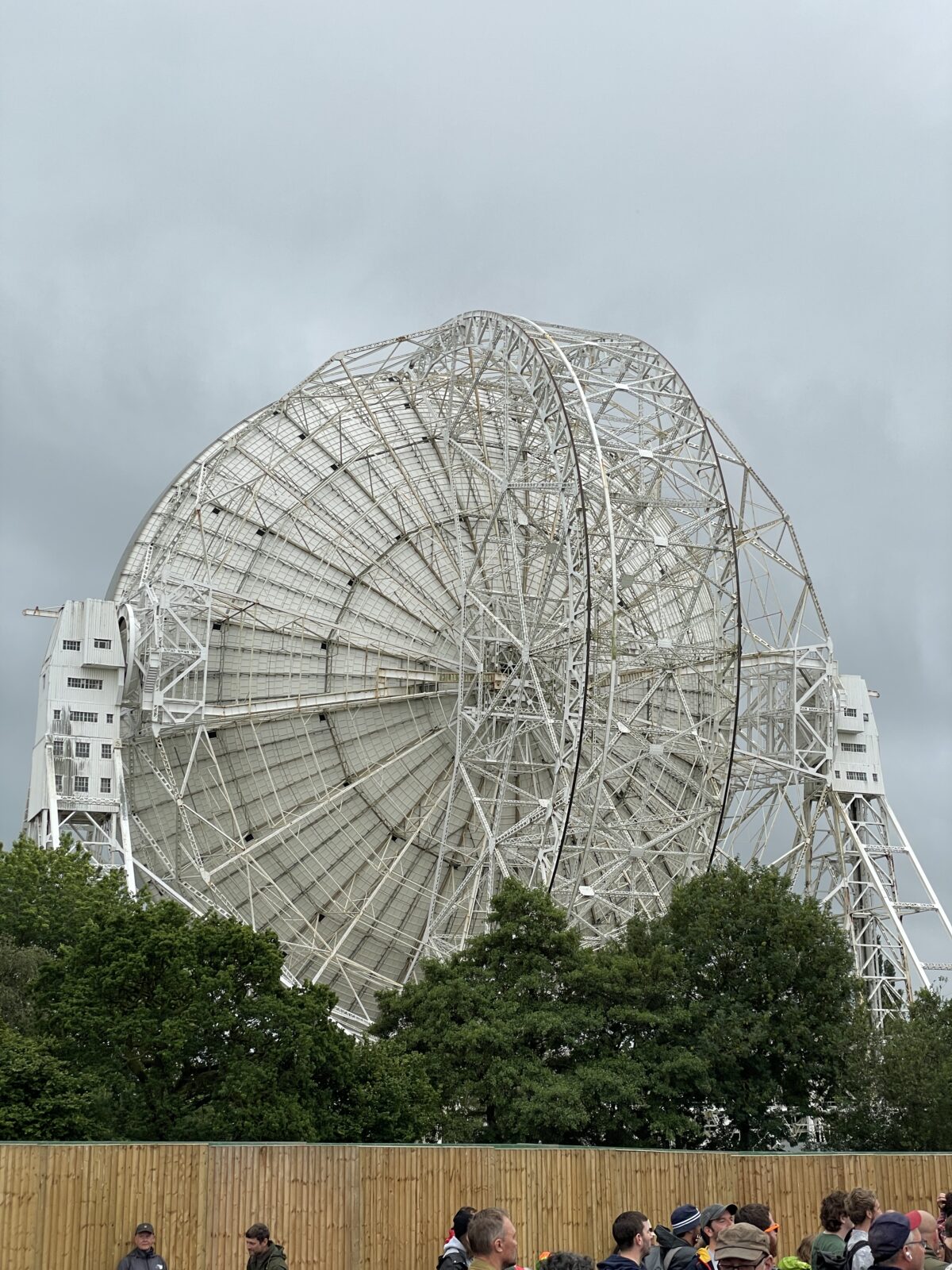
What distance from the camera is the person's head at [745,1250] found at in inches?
507

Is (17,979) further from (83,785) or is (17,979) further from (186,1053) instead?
(186,1053)

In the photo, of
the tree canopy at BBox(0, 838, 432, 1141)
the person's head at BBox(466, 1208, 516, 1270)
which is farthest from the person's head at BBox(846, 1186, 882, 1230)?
the tree canopy at BBox(0, 838, 432, 1141)

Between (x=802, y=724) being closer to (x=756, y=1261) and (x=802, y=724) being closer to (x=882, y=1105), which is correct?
(x=882, y=1105)

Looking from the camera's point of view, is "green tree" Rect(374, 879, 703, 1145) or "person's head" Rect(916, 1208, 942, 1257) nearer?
"person's head" Rect(916, 1208, 942, 1257)

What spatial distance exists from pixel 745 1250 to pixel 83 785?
47.9m

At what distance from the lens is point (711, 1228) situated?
18234 mm

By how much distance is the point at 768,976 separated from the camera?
50.8m

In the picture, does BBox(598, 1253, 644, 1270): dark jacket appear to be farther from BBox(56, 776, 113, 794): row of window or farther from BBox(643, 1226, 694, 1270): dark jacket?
BBox(56, 776, 113, 794): row of window

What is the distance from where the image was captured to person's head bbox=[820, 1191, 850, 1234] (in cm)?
1708

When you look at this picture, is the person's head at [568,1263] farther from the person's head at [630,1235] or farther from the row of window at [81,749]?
the row of window at [81,749]

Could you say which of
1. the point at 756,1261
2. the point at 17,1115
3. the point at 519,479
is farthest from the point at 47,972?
the point at 756,1261

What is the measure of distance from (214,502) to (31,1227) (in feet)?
139

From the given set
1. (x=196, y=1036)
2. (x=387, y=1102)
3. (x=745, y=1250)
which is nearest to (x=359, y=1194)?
(x=196, y=1036)

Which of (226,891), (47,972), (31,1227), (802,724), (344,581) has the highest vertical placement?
(344,581)
